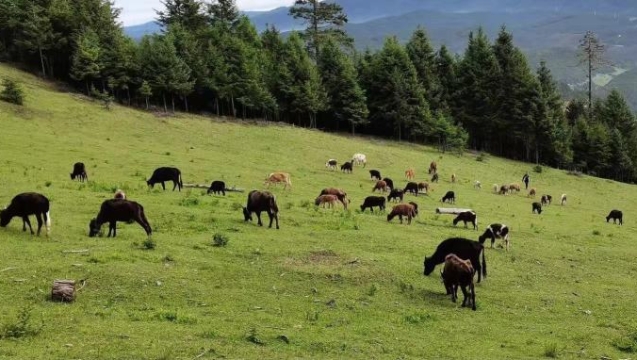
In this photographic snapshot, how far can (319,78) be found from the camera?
77.1 m

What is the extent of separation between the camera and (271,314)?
49.1 ft

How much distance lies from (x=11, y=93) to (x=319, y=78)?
36.5 meters

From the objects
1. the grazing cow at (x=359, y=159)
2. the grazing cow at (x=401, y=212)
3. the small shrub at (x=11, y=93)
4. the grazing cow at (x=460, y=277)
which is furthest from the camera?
the grazing cow at (x=359, y=159)

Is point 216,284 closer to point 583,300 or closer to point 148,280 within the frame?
point 148,280

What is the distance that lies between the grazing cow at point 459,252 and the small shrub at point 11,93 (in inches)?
1837

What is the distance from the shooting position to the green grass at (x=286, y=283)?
12.8 meters

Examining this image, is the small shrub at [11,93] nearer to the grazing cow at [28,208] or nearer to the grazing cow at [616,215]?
the grazing cow at [28,208]

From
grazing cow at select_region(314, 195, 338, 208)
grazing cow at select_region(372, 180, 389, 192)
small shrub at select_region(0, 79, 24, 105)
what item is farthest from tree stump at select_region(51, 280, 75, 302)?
small shrub at select_region(0, 79, 24, 105)

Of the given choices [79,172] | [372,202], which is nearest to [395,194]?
[372,202]

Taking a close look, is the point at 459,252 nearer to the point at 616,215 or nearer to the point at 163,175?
the point at 163,175

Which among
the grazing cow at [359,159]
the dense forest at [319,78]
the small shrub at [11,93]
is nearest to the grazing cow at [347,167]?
the grazing cow at [359,159]

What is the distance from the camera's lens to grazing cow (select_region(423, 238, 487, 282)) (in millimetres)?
19562

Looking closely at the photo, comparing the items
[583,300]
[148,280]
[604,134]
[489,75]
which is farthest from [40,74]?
[604,134]

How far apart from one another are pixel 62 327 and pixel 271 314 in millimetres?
4850
